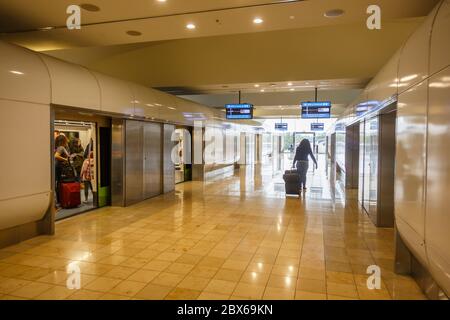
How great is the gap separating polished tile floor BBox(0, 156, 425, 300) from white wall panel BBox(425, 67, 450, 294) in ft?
3.00

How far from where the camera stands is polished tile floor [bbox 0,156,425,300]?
3393 mm

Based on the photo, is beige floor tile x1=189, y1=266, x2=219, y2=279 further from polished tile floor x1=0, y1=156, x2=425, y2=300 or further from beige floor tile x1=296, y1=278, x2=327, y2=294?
beige floor tile x1=296, y1=278, x2=327, y2=294

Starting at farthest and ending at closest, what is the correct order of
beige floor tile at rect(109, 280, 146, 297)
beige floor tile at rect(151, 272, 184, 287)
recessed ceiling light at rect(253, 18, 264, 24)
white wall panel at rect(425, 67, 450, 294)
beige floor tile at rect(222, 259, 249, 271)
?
1. recessed ceiling light at rect(253, 18, 264, 24)
2. beige floor tile at rect(222, 259, 249, 271)
3. beige floor tile at rect(151, 272, 184, 287)
4. beige floor tile at rect(109, 280, 146, 297)
5. white wall panel at rect(425, 67, 450, 294)

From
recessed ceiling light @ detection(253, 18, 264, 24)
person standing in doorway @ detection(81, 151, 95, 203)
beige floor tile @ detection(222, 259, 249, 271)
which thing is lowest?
beige floor tile @ detection(222, 259, 249, 271)

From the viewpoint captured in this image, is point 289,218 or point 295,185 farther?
point 295,185

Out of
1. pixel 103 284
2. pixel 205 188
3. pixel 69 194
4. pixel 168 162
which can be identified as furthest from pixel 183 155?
pixel 103 284

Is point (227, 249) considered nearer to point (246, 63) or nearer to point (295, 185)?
A: point (295, 185)

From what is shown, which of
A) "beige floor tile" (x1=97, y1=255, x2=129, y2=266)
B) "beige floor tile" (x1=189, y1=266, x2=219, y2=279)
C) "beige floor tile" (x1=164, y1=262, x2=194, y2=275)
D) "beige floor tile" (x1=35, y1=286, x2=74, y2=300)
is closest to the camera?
"beige floor tile" (x1=35, y1=286, x2=74, y2=300)

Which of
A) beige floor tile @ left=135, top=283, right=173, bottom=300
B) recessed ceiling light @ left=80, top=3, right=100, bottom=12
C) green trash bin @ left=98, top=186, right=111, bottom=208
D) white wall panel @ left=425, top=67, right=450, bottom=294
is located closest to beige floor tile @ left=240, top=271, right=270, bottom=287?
beige floor tile @ left=135, top=283, right=173, bottom=300

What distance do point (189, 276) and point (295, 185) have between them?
19.2ft

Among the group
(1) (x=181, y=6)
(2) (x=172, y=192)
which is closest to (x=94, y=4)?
(1) (x=181, y=6)

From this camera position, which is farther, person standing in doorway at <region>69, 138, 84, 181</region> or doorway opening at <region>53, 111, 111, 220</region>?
person standing in doorway at <region>69, 138, 84, 181</region>

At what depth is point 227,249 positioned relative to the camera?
15.5ft

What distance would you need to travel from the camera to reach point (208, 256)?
14.5ft
